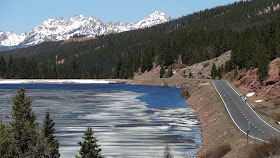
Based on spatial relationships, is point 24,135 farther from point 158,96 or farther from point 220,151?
point 158,96

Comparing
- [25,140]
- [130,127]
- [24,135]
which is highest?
[24,135]

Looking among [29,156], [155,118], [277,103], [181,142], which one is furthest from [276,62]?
[29,156]

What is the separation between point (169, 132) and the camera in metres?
53.6

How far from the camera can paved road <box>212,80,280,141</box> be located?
43.5 m

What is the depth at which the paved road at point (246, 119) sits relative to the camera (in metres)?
43.5

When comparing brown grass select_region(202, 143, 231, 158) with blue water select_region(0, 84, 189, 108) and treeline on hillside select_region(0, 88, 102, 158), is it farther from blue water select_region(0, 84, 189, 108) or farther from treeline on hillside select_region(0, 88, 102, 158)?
blue water select_region(0, 84, 189, 108)

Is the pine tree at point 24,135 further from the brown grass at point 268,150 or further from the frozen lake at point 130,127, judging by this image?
the brown grass at point 268,150

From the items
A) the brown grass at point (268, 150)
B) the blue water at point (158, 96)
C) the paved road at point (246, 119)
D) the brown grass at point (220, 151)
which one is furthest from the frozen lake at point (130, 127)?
the brown grass at point (268, 150)

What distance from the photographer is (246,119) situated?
5491 centimetres

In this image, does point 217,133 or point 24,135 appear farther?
point 217,133

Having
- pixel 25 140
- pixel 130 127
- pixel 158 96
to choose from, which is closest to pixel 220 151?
pixel 25 140

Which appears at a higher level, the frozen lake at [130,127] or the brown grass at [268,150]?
the brown grass at [268,150]

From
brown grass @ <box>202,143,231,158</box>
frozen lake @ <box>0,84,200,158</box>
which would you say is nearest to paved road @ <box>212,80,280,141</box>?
brown grass @ <box>202,143,231,158</box>

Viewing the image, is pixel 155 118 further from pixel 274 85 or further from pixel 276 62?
pixel 276 62
